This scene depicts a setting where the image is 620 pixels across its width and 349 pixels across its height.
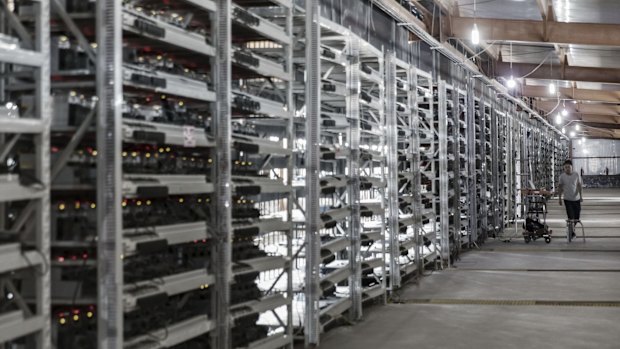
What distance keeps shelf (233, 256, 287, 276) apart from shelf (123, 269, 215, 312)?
55 cm

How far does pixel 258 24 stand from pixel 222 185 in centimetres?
152

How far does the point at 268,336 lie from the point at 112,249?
8.93ft

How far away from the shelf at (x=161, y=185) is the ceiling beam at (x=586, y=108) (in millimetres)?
40975

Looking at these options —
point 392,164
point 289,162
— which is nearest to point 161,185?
point 289,162

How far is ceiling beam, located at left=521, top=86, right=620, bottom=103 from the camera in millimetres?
36250

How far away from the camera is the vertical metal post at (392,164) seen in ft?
40.5

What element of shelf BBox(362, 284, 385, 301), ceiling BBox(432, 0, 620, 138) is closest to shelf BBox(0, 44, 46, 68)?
shelf BBox(362, 284, 385, 301)

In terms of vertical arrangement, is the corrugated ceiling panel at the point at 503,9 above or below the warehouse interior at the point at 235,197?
above

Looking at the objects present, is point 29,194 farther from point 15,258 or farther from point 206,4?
point 206,4

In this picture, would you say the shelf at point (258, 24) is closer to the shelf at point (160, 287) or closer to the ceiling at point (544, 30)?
the shelf at point (160, 287)

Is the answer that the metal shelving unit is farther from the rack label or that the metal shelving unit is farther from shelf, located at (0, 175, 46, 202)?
the rack label

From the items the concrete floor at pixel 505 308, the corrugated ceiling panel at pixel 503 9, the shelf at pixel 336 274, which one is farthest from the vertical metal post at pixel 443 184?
the shelf at pixel 336 274

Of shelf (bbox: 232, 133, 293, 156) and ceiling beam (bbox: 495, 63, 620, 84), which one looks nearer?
shelf (bbox: 232, 133, 293, 156)

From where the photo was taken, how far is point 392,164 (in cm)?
1246
